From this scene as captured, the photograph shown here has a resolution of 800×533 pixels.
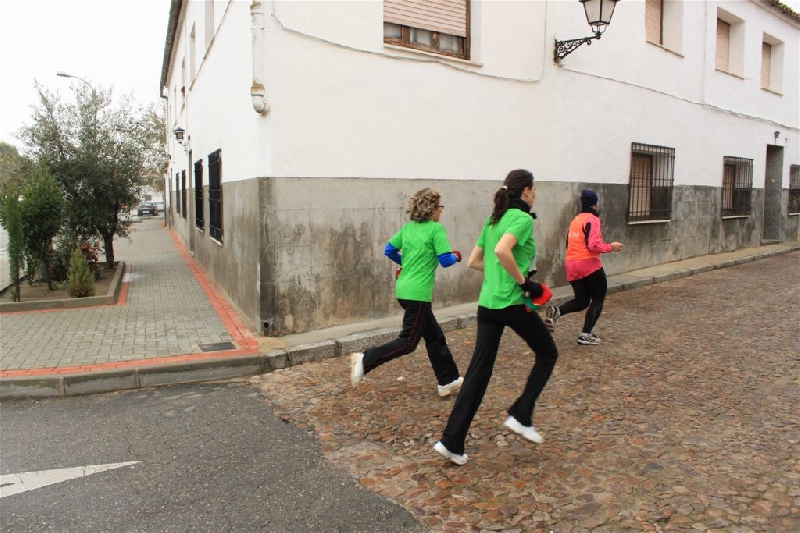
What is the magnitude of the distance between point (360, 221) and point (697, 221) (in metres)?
8.99

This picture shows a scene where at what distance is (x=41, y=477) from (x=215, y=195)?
22.4ft

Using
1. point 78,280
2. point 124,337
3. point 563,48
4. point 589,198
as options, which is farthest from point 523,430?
point 78,280

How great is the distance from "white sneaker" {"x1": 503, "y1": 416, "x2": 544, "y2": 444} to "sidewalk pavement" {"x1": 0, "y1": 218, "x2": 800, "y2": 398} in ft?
9.21

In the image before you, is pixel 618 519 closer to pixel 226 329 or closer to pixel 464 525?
pixel 464 525

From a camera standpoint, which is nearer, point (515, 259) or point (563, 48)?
point (515, 259)

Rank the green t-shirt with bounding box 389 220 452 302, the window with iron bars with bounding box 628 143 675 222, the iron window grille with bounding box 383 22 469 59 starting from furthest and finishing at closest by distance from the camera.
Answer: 1. the window with iron bars with bounding box 628 143 675 222
2. the iron window grille with bounding box 383 22 469 59
3. the green t-shirt with bounding box 389 220 452 302

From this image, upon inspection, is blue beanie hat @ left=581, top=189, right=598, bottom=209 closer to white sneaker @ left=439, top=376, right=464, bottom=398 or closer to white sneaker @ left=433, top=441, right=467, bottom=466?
white sneaker @ left=439, top=376, right=464, bottom=398

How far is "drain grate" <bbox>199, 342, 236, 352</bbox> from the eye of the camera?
20.1 feet

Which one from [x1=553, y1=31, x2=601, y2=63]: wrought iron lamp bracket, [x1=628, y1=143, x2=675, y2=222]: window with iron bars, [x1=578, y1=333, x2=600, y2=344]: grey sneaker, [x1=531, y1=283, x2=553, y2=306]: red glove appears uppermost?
[x1=553, y1=31, x2=601, y2=63]: wrought iron lamp bracket

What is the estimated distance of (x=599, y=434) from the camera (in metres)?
4.07

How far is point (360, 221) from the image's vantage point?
721 cm

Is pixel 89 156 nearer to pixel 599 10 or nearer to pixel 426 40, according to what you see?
pixel 426 40

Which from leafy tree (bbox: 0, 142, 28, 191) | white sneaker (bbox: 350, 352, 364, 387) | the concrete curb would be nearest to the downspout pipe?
the concrete curb

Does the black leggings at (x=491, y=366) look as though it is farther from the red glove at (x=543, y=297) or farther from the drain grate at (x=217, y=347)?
the drain grate at (x=217, y=347)
